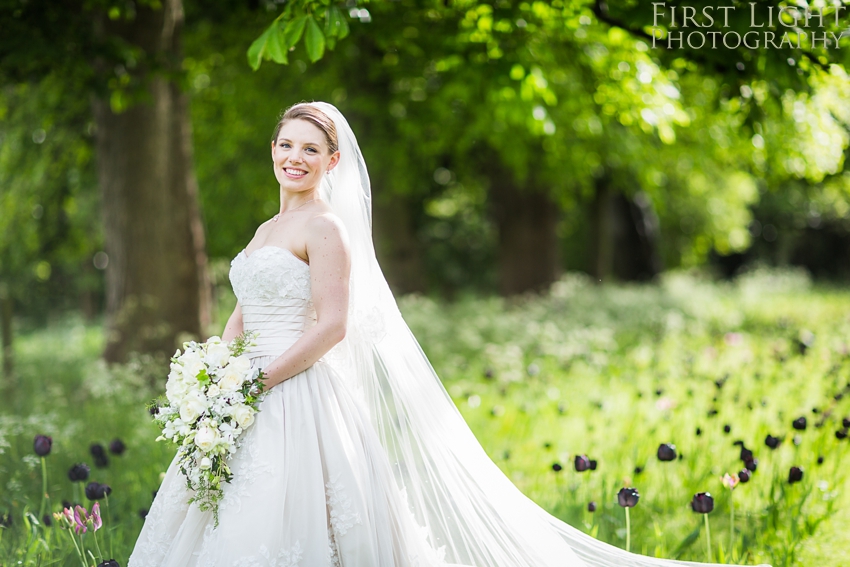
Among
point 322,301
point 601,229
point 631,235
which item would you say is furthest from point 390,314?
point 631,235

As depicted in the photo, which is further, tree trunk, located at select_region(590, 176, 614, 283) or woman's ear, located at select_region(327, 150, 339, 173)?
tree trunk, located at select_region(590, 176, 614, 283)

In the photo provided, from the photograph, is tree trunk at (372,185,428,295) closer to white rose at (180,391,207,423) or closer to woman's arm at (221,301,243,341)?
woman's arm at (221,301,243,341)

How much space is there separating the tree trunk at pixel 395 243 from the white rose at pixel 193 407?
891 centimetres

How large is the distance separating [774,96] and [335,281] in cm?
295

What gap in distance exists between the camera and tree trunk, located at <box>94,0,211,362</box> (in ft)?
23.2

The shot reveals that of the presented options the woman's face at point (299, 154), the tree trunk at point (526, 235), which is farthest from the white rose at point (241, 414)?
the tree trunk at point (526, 235)

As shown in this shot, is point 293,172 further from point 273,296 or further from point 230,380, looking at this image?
point 230,380

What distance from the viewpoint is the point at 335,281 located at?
291 centimetres

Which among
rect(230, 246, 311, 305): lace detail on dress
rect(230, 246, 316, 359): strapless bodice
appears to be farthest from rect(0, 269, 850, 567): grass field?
rect(230, 246, 311, 305): lace detail on dress

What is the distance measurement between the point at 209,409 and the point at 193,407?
0.06 metres

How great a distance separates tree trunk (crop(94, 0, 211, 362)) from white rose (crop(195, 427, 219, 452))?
180 inches

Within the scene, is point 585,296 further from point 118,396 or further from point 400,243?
point 118,396

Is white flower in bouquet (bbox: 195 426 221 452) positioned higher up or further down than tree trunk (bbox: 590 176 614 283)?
further down

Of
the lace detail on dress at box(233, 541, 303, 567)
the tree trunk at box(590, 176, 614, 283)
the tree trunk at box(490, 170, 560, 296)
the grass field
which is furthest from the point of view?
the tree trunk at box(590, 176, 614, 283)
